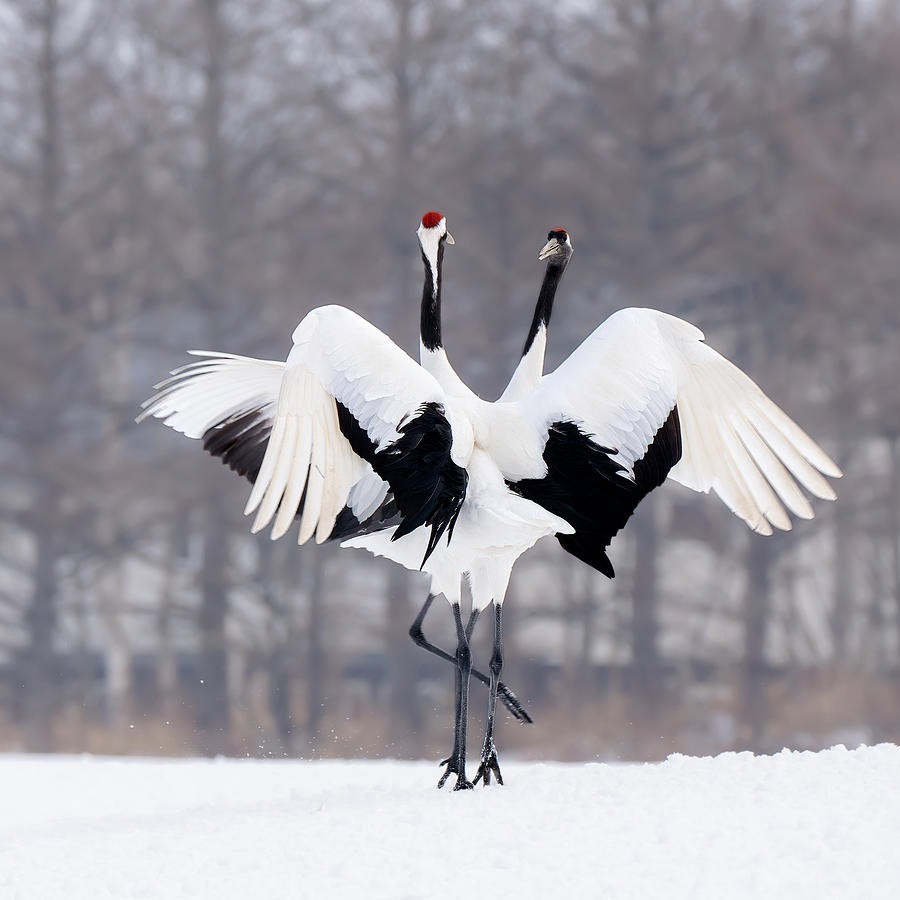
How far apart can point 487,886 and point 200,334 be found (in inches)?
545

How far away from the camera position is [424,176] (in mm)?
17125

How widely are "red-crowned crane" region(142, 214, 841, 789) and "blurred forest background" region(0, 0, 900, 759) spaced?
429 inches

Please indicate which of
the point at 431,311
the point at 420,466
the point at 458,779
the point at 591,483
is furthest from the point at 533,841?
the point at 431,311

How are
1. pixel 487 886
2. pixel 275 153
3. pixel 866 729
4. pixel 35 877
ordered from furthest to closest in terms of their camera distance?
pixel 275 153
pixel 866 729
pixel 35 877
pixel 487 886

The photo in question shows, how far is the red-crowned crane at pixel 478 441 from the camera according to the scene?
472 centimetres

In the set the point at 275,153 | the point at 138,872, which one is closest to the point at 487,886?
the point at 138,872

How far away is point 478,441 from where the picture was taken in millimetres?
5270

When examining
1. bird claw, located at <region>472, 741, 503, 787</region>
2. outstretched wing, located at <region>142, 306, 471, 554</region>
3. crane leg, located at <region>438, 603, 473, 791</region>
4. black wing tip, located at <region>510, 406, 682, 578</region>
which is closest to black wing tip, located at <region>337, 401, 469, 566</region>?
outstretched wing, located at <region>142, 306, 471, 554</region>

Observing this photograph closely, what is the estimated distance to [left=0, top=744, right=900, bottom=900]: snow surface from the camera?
401cm

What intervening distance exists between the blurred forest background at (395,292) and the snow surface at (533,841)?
36.9ft

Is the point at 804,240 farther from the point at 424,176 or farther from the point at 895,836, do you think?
the point at 895,836

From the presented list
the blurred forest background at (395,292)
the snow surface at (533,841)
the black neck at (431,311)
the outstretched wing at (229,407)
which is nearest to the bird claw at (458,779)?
the snow surface at (533,841)

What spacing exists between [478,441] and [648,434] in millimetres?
630

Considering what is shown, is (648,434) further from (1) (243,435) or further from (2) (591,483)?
(1) (243,435)
